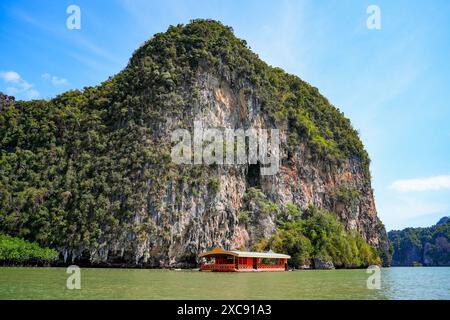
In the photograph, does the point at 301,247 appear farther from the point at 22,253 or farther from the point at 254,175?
the point at 22,253

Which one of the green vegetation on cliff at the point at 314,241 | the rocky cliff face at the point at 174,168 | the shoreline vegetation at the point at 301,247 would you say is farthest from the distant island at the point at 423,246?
the green vegetation on cliff at the point at 314,241

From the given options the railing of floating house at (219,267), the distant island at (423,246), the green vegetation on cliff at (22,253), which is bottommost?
the distant island at (423,246)

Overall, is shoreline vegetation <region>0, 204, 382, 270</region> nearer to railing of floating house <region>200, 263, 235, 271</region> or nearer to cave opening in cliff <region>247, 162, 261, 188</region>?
cave opening in cliff <region>247, 162, 261, 188</region>

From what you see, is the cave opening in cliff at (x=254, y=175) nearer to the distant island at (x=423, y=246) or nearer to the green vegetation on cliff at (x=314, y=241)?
the green vegetation on cliff at (x=314, y=241)

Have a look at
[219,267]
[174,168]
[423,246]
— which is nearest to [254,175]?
[174,168]

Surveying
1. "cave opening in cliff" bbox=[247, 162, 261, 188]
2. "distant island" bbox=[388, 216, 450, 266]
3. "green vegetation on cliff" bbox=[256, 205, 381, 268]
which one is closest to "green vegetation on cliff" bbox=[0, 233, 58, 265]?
"green vegetation on cliff" bbox=[256, 205, 381, 268]
